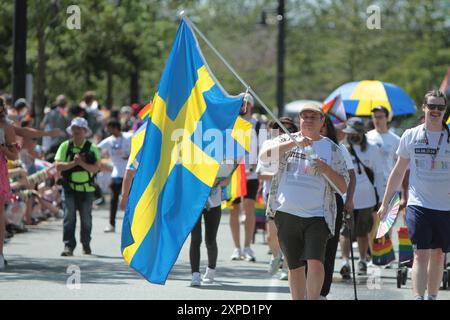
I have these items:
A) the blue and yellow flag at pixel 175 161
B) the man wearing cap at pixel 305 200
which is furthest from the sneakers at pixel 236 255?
the man wearing cap at pixel 305 200

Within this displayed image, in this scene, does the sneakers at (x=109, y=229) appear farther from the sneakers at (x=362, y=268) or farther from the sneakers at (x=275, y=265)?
the sneakers at (x=362, y=268)

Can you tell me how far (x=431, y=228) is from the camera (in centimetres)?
1009

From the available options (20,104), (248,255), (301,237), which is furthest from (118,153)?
(301,237)

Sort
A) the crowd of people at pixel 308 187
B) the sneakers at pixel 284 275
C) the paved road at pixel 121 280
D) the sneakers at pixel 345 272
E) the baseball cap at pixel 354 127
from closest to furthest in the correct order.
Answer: the crowd of people at pixel 308 187
the paved road at pixel 121 280
the sneakers at pixel 284 275
the sneakers at pixel 345 272
the baseball cap at pixel 354 127

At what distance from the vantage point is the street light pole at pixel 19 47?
19031 mm

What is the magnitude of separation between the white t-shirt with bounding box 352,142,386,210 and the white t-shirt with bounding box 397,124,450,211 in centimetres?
332

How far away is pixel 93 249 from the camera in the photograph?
628 inches

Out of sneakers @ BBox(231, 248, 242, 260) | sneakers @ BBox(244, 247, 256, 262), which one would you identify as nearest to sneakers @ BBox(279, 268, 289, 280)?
sneakers @ BBox(244, 247, 256, 262)

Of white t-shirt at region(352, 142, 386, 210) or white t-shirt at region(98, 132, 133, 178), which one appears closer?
white t-shirt at region(352, 142, 386, 210)

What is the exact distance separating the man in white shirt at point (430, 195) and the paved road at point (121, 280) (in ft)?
4.80

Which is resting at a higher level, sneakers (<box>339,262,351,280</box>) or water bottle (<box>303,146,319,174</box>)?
water bottle (<box>303,146,319,174</box>)

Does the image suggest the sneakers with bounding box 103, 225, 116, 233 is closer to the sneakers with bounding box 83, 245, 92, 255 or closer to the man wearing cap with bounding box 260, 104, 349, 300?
the sneakers with bounding box 83, 245, 92, 255

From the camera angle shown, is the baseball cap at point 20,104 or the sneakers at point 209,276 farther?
the baseball cap at point 20,104

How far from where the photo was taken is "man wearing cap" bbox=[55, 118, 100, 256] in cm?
1506
